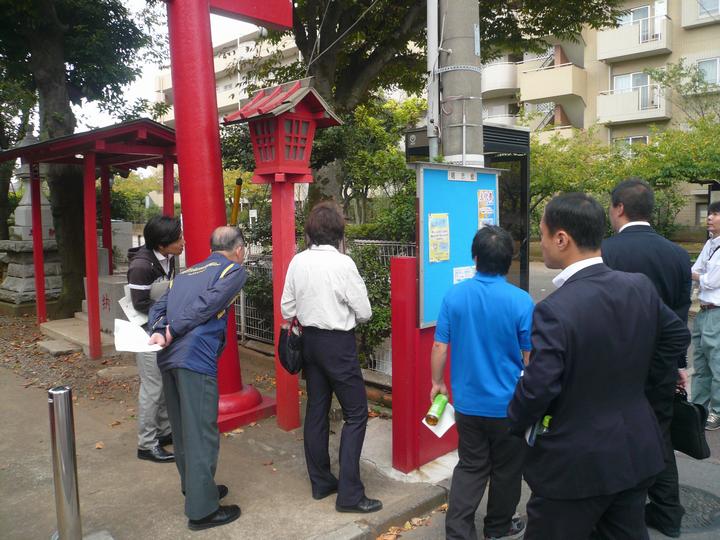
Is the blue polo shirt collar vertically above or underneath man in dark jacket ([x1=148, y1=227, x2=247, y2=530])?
above

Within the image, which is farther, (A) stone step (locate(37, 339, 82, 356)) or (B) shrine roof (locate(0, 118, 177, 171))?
(A) stone step (locate(37, 339, 82, 356))

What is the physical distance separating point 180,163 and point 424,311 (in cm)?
237

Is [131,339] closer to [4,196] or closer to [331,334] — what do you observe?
[331,334]

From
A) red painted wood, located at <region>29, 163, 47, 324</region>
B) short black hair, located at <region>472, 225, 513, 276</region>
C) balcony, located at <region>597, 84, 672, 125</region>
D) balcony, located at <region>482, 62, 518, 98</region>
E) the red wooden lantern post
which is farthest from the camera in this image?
balcony, located at <region>482, 62, 518, 98</region>

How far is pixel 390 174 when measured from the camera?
9.60 m

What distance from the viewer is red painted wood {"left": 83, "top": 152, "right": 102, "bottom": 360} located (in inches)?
278

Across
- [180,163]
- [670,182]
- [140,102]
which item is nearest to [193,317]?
[180,163]

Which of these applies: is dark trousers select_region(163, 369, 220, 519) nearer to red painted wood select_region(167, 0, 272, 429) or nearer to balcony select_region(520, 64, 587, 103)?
red painted wood select_region(167, 0, 272, 429)

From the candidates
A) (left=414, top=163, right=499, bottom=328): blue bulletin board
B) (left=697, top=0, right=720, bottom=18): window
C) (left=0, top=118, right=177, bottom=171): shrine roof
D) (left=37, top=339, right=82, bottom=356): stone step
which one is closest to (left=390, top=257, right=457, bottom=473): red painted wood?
(left=414, top=163, right=499, bottom=328): blue bulletin board

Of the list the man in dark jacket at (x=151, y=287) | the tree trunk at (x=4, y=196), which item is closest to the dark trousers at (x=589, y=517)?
the man in dark jacket at (x=151, y=287)

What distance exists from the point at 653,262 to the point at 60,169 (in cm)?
919

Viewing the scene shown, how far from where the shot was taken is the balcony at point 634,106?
74.1 ft

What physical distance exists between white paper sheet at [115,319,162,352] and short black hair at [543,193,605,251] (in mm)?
2295

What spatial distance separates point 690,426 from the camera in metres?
3.08
